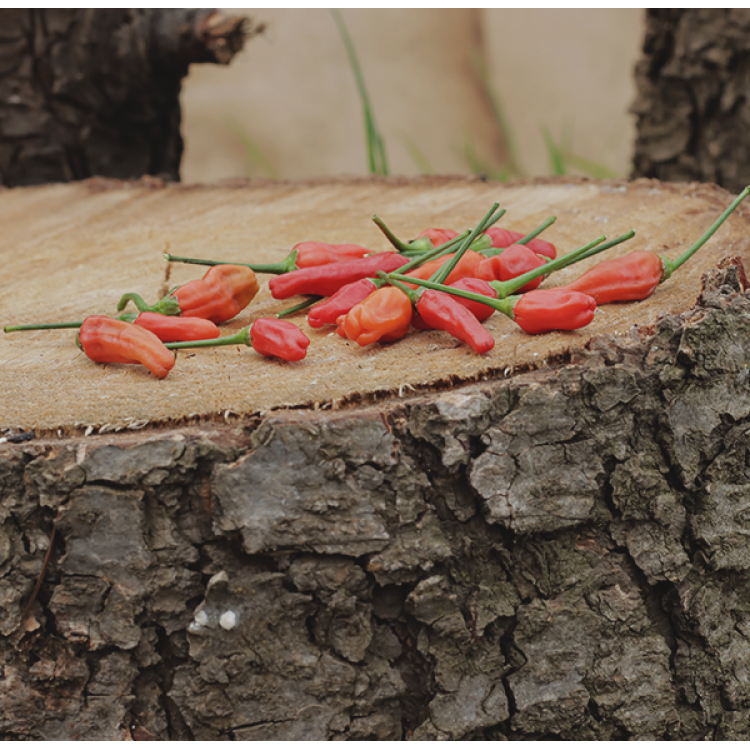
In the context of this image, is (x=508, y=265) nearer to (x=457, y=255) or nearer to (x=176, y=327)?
(x=457, y=255)

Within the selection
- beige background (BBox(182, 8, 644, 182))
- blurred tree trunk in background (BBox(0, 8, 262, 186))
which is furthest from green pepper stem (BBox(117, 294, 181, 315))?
beige background (BBox(182, 8, 644, 182))

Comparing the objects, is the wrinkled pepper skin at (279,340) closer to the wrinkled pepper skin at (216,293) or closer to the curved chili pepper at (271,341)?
the curved chili pepper at (271,341)

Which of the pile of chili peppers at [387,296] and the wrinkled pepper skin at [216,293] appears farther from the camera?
the wrinkled pepper skin at [216,293]

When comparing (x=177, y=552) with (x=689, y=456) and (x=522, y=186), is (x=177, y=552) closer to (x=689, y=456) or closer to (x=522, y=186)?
(x=689, y=456)

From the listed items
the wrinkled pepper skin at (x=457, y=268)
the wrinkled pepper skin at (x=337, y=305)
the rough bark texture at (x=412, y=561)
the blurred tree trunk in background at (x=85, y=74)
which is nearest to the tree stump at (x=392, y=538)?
the rough bark texture at (x=412, y=561)

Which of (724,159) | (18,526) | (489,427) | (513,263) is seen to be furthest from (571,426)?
(724,159)

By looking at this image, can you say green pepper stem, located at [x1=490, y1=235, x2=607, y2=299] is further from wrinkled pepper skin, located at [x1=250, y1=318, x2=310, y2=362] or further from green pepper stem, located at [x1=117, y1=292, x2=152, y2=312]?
green pepper stem, located at [x1=117, y1=292, x2=152, y2=312]
